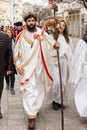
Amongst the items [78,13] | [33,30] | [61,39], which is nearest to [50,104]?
[61,39]

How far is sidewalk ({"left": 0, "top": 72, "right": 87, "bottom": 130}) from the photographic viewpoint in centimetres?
650

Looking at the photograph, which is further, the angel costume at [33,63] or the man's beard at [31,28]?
the man's beard at [31,28]

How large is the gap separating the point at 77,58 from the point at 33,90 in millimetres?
929

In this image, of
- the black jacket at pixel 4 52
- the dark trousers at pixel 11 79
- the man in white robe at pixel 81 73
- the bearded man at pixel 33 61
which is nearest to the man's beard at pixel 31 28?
the bearded man at pixel 33 61

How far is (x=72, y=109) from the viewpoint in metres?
7.71

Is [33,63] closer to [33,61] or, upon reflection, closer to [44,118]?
[33,61]

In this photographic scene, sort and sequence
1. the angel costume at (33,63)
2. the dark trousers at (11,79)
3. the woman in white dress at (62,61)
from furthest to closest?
the dark trousers at (11,79) < the woman in white dress at (62,61) < the angel costume at (33,63)

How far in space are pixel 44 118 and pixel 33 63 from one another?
3.26 ft

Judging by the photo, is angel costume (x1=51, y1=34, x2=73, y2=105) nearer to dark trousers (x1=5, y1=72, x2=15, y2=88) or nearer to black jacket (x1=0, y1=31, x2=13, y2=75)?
black jacket (x1=0, y1=31, x2=13, y2=75)

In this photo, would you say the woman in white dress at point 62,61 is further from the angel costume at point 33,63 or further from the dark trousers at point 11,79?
the dark trousers at point 11,79

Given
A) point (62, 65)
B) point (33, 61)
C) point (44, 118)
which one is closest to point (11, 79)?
point (62, 65)

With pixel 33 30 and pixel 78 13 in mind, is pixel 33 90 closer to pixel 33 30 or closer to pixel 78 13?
pixel 33 30

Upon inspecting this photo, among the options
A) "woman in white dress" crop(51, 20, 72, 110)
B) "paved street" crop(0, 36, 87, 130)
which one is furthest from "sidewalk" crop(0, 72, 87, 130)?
"woman in white dress" crop(51, 20, 72, 110)

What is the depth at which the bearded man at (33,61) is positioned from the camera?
6.66m
